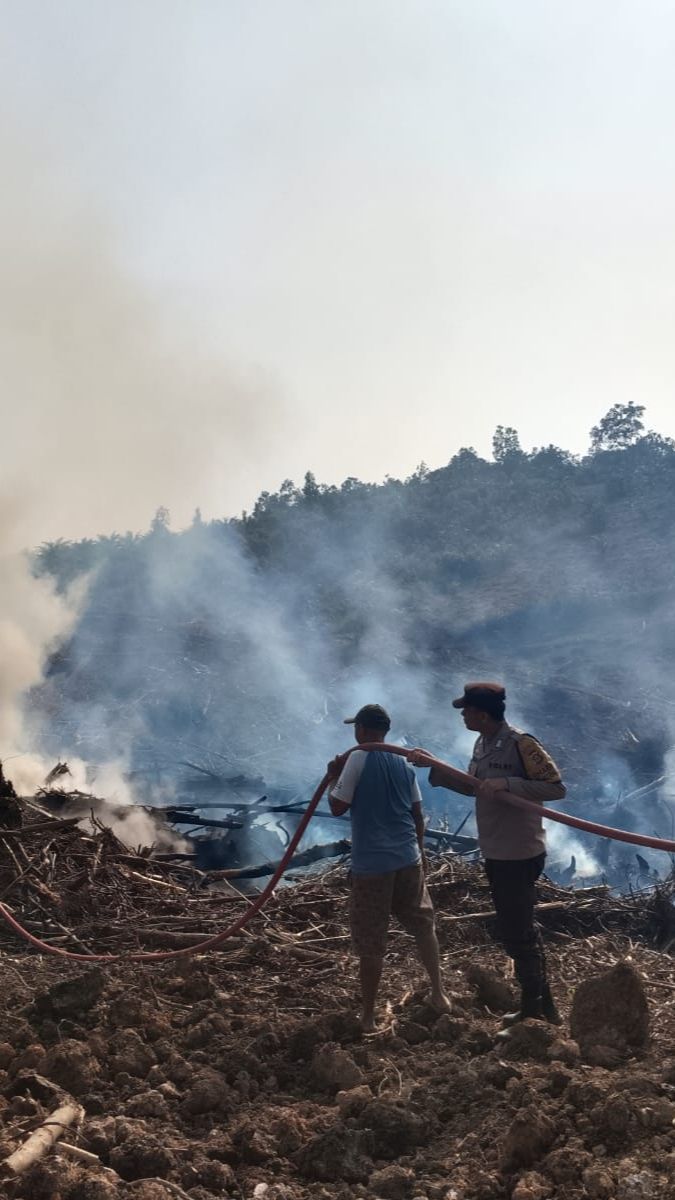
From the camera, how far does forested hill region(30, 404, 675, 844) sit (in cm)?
1917

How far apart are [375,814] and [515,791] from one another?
2.60 ft

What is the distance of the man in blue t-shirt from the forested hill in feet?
40.2

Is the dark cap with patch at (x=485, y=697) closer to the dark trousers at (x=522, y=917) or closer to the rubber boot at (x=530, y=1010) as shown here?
the dark trousers at (x=522, y=917)

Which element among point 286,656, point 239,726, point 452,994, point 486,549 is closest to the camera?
point 452,994

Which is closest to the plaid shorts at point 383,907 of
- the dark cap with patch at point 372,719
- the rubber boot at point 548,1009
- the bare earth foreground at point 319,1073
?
the bare earth foreground at point 319,1073

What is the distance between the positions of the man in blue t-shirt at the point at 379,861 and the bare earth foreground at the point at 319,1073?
0.30 meters

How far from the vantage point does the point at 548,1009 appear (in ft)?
15.6

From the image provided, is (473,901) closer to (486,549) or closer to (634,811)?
(634,811)

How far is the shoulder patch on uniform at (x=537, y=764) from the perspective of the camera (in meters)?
4.64

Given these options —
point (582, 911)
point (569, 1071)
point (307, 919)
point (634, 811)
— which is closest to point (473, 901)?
point (582, 911)

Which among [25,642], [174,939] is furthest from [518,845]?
[25,642]

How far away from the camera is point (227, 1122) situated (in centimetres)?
378

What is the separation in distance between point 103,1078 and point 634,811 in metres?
13.4

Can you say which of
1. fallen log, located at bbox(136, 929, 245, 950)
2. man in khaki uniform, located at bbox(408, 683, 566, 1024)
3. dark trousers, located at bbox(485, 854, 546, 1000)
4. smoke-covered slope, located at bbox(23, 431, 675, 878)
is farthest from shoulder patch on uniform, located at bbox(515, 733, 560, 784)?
smoke-covered slope, located at bbox(23, 431, 675, 878)
